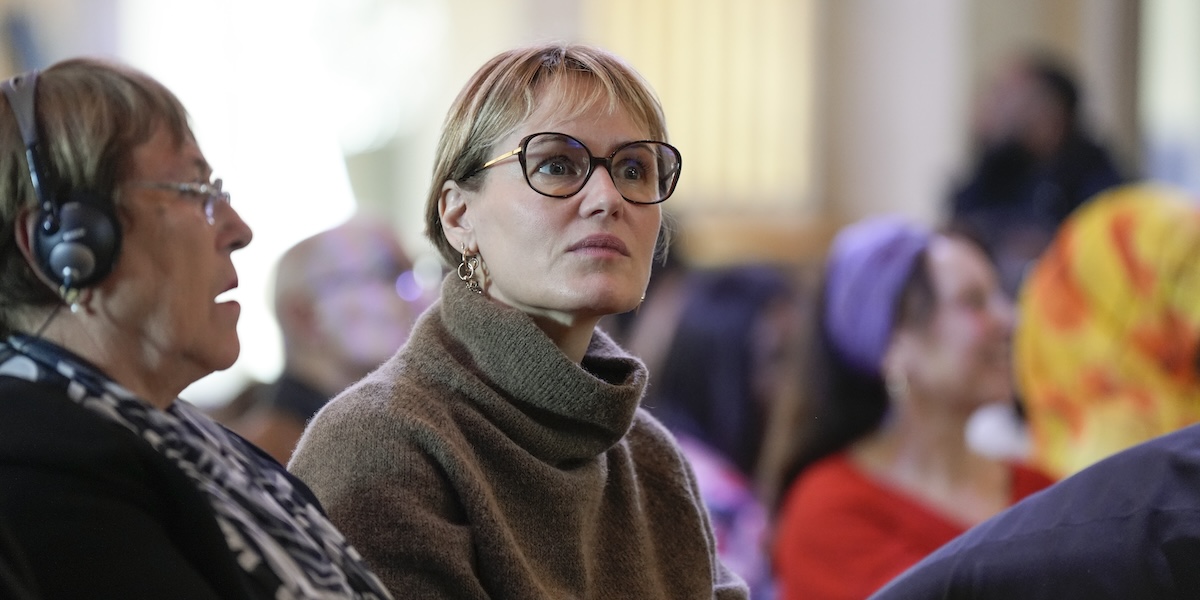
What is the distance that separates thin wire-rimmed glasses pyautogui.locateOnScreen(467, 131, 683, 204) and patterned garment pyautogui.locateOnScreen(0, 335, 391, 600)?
15.8 inches

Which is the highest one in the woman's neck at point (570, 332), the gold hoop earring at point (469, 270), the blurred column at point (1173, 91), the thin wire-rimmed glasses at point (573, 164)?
the thin wire-rimmed glasses at point (573, 164)

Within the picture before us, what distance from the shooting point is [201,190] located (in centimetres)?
140

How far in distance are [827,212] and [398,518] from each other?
613 cm

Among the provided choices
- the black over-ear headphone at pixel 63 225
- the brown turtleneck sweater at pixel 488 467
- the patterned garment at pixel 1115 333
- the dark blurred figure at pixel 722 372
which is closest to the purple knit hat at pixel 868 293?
the patterned garment at pixel 1115 333

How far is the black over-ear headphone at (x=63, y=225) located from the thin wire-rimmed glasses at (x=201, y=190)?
0.22ft

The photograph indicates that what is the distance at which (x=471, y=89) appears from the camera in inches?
59.6

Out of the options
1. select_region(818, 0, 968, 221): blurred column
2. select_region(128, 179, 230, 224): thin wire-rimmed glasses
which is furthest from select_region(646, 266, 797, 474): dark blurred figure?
select_region(818, 0, 968, 221): blurred column

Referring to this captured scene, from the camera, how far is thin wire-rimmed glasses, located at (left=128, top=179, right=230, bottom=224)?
4.44 ft

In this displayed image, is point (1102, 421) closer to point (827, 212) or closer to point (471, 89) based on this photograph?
point (471, 89)

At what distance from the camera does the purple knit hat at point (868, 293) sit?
274 centimetres

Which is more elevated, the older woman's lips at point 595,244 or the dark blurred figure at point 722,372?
the older woman's lips at point 595,244

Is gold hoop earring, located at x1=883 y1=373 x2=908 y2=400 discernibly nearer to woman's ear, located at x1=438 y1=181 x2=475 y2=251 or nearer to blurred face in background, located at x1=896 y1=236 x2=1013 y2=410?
blurred face in background, located at x1=896 y1=236 x2=1013 y2=410

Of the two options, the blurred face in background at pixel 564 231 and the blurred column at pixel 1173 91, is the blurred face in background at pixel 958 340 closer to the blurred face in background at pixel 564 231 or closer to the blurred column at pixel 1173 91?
the blurred face in background at pixel 564 231

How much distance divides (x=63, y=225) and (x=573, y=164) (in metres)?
0.50
